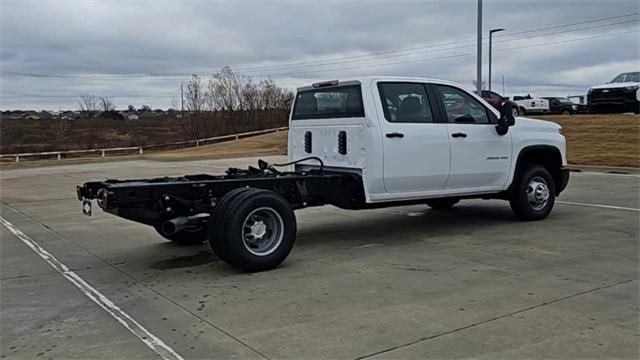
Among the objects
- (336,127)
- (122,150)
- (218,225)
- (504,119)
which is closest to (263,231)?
(218,225)

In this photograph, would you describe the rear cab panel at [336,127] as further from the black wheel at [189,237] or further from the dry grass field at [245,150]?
the dry grass field at [245,150]

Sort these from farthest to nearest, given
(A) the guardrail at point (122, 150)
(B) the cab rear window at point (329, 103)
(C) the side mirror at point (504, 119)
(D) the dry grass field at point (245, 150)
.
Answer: (A) the guardrail at point (122, 150) < (D) the dry grass field at point (245, 150) < (C) the side mirror at point (504, 119) < (B) the cab rear window at point (329, 103)

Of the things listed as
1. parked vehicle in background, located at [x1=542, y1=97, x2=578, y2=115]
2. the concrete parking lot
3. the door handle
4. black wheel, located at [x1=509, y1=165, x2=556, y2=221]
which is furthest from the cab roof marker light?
parked vehicle in background, located at [x1=542, y1=97, x2=578, y2=115]

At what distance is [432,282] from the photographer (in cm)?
588

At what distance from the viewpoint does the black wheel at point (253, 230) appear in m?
6.21

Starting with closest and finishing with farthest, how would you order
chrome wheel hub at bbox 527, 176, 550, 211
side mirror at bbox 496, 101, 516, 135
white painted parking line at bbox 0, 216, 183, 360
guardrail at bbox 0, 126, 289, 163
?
white painted parking line at bbox 0, 216, 183, 360, side mirror at bbox 496, 101, 516, 135, chrome wheel hub at bbox 527, 176, 550, 211, guardrail at bbox 0, 126, 289, 163

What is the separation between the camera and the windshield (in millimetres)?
26156

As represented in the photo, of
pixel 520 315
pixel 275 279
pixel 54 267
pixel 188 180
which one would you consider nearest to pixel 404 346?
pixel 520 315

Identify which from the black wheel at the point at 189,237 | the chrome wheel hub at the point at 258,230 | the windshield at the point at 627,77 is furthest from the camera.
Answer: the windshield at the point at 627,77

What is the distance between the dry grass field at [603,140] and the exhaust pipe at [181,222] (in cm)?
1424

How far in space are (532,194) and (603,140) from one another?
542 inches

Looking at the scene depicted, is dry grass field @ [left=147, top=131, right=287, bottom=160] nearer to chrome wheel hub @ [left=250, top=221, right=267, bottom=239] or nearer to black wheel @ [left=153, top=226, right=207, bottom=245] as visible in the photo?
black wheel @ [left=153, top=226, right=207, bottom=245]

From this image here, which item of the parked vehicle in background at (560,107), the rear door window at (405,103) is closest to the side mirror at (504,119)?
the rear door window at (405,103)

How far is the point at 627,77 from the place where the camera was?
26.6m
